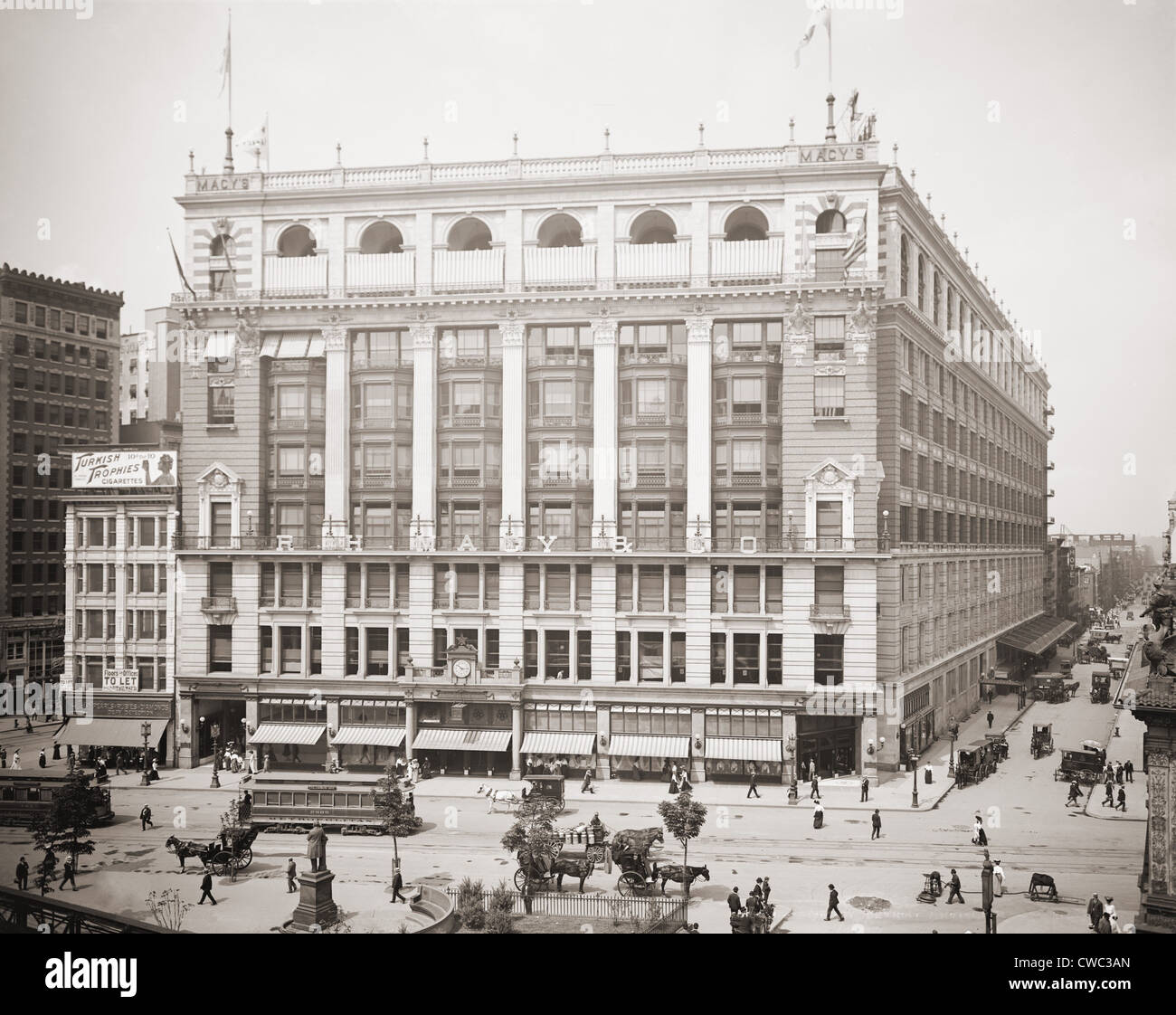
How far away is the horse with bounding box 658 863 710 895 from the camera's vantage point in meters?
29.6

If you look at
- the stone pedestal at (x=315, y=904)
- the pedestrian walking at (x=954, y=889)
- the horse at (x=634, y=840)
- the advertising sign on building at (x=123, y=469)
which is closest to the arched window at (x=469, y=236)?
the advertising sign on building at (x=123, y=469)

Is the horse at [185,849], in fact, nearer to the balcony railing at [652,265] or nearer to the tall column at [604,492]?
the tall column at [604,492]

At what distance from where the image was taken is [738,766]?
46.3 meters

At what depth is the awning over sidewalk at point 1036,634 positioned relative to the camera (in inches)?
3071

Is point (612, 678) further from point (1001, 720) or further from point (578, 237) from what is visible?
point (1001, 720)

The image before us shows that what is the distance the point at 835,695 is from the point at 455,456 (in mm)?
21213

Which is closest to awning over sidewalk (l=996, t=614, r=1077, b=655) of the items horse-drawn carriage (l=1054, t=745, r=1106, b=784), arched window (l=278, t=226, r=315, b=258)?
horse-drawn carriage (l=1054, t=745, r=1106, b=784)

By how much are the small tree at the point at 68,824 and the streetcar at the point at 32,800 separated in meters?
3.65

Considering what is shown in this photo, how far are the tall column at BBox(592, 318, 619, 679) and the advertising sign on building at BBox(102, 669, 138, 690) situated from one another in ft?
78.9

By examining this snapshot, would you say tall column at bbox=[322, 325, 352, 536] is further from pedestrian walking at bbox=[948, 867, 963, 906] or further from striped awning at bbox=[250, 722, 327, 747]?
pedestrian walking at bbox=[948, 867, 963, 906]

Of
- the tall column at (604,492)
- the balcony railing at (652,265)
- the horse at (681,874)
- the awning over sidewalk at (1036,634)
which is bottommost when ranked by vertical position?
the horse at (681,874)

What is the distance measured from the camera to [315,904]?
26641 mm
